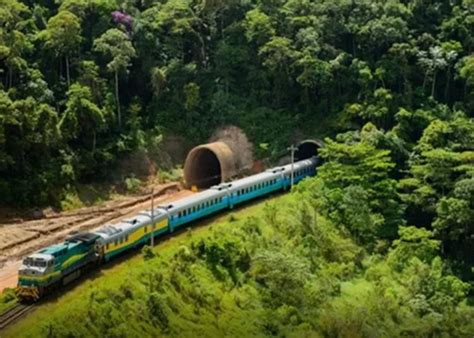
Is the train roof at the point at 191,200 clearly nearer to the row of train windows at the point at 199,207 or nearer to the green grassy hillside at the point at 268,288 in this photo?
the row of train windows at the point at 199,207

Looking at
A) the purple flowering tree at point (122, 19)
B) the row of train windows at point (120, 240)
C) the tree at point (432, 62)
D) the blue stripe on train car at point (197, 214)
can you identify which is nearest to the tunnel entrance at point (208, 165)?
the blue stripe on train car at point (197, 214)

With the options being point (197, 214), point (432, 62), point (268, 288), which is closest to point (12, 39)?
point (197, 214)

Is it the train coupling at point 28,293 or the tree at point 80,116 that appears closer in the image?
the train coupling at point 28,293

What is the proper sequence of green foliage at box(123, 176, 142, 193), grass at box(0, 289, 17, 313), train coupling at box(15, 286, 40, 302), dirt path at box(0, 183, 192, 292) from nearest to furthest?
grass at box(0, 289, 17, 313) < train coupling at box(15, 286, 40, 302) < dirt path at box(0, 183, 192, 292) < green foliage at box(123, 176, 142, 193)

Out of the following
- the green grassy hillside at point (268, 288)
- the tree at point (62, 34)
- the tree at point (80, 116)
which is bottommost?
the green grassy hillside at point (268, 288)

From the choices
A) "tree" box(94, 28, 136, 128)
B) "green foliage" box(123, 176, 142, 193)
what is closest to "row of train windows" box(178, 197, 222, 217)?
"green foliage" box(123, 176, 142, 193)

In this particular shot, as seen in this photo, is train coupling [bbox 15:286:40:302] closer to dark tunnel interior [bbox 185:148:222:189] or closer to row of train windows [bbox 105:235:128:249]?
row of train windows [bbox 105:235:128:249]
